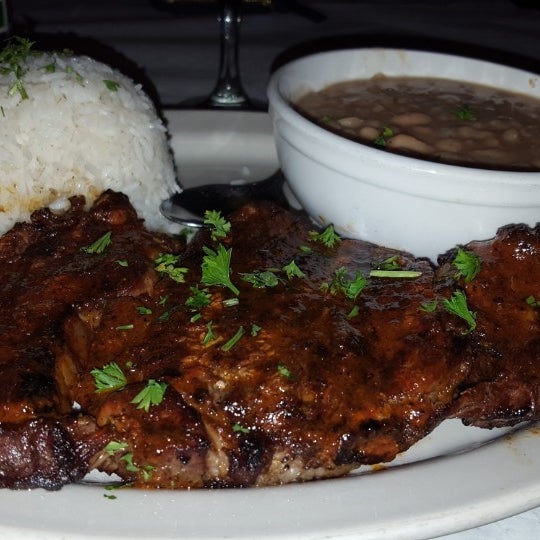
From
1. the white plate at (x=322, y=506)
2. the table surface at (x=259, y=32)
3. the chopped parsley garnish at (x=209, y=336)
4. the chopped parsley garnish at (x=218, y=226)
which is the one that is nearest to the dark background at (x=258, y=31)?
the table surface at (x=259, y=32)

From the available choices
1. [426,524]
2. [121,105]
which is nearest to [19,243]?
[121,105]

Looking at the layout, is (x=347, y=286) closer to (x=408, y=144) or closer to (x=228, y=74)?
(x=408, y=144)

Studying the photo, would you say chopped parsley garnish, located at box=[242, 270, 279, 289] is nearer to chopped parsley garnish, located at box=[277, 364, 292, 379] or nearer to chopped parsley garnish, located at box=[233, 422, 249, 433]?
chopped parsley garnish, located at box=[277, 364, 292, 379]

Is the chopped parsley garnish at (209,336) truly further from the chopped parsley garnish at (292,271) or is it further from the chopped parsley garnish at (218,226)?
the chopped parsley garnish at (218,226)

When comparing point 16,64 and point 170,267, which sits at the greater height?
point 16,64

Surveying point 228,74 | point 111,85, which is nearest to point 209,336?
point 111,85

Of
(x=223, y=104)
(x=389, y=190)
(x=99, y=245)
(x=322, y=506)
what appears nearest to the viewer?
(x=322, y=506)
